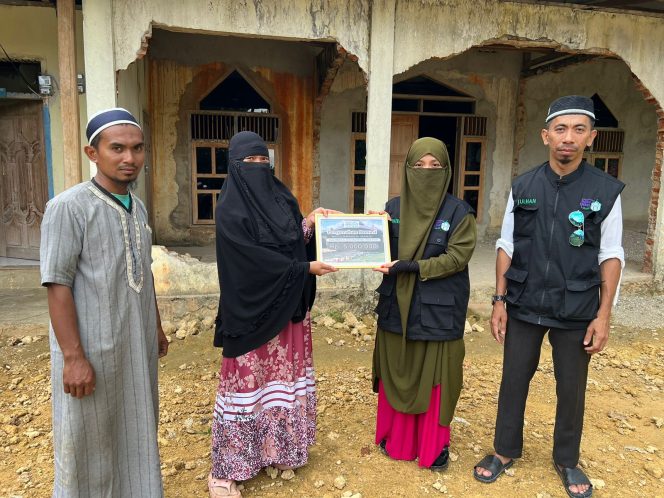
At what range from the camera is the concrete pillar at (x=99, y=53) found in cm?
438

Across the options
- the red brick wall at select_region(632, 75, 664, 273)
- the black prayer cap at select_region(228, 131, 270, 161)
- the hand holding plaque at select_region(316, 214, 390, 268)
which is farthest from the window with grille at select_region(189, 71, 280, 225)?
the black prayer cap at select_region(228, 131, 270, 161)

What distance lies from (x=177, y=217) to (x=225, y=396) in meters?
5.65

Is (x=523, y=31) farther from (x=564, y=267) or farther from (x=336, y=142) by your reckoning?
(x=564, y=267)

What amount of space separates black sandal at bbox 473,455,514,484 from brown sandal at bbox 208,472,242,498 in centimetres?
124

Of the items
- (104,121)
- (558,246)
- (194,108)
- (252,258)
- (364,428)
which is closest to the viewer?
(104,121)

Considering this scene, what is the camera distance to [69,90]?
4.52 m

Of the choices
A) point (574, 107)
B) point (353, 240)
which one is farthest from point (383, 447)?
point (574, 107)

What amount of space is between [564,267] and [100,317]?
201 centimetres

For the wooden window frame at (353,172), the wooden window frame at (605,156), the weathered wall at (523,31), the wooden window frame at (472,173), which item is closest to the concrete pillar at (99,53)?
the weathered wall at (523,31)

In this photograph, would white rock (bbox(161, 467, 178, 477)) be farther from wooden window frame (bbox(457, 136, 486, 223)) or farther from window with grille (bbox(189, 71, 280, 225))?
wooden window frame (bbox(457, 136, 486, 223))

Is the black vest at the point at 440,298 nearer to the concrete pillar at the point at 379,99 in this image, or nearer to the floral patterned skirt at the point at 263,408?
the floral patterned skirt at the point at 263,408

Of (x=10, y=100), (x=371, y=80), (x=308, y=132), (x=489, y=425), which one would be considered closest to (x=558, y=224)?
(x=489, y=425)

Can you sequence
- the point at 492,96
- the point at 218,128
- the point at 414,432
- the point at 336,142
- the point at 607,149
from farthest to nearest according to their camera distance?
the point at 607,149
the point at 492,96
the point at 336,142
the point at 218,128
the point at 414,432

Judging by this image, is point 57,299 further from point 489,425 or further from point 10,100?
point 10,100
